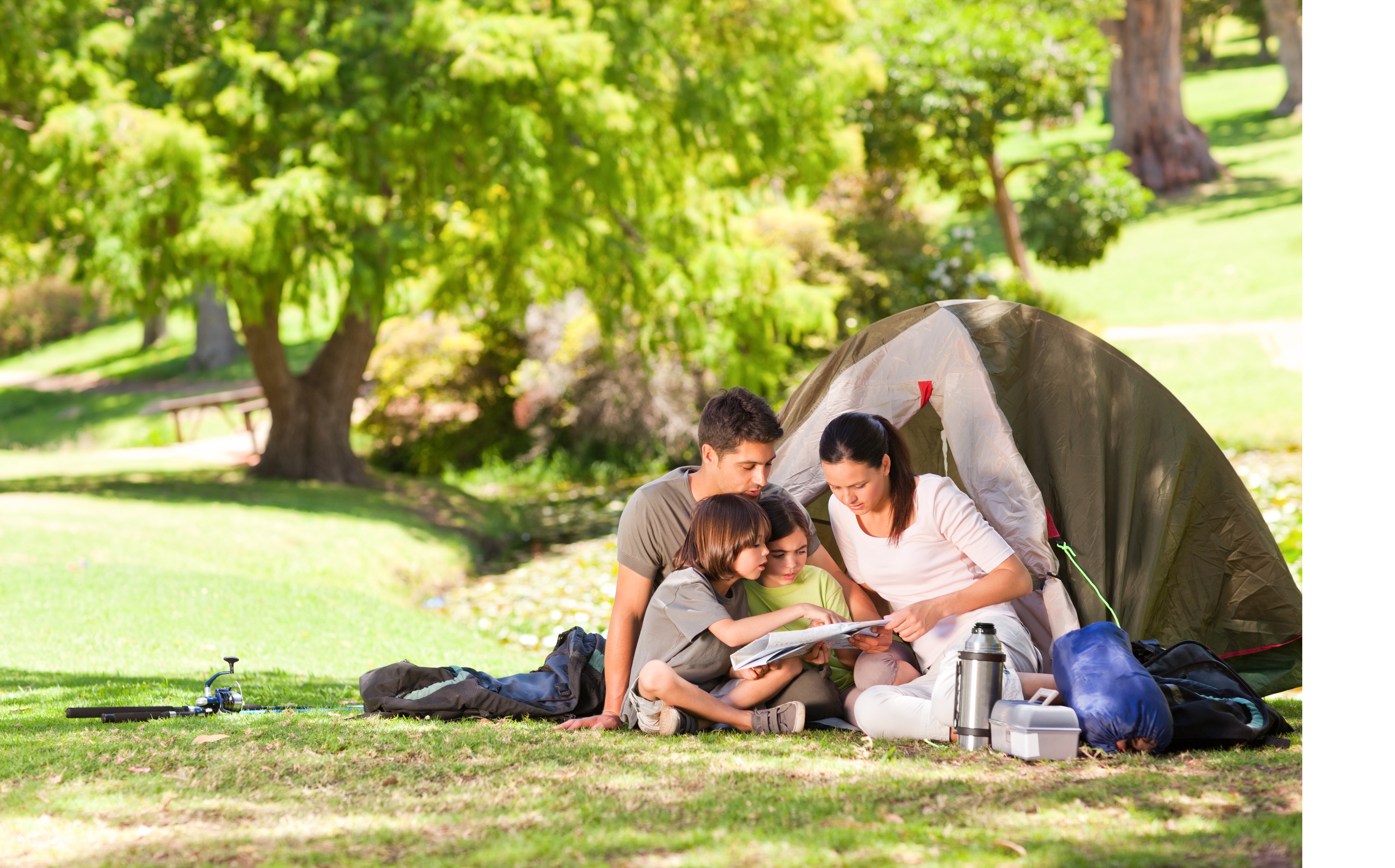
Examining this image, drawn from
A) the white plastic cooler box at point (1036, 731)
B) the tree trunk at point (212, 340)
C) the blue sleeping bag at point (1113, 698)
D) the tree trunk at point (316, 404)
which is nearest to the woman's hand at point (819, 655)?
the white plastic cooler box at point (1036, 731)

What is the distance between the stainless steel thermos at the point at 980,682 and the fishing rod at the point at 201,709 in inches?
96.0

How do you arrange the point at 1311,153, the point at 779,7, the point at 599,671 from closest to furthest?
1. the point at 1311,153
2. the point at 599,671
3. the point at 779,7

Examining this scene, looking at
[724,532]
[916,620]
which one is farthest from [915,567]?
[724,532]

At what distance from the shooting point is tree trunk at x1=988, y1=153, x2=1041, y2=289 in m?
16.8

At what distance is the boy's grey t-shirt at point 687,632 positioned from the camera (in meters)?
4.20

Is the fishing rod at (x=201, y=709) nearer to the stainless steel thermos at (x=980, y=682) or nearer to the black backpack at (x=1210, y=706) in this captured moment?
the stainless steel thermos at (x=980, y=682)

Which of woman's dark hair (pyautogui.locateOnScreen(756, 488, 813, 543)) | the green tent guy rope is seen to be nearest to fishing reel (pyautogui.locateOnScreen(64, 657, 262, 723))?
woman's dark hair (pyautogui.locateOnScreen(756, 488, 813, 543))

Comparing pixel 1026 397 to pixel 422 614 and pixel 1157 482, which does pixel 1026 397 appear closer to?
pixel 1157 482

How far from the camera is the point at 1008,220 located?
1744cm

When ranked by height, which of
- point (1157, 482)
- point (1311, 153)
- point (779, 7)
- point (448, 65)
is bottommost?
point (1157, 482)

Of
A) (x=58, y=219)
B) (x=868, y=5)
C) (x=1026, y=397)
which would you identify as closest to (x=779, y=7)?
(x=868, y=5)

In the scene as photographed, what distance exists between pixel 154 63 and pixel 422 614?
661cm

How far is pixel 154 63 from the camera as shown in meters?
11.7

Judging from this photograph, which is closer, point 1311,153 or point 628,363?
point 1311,153
